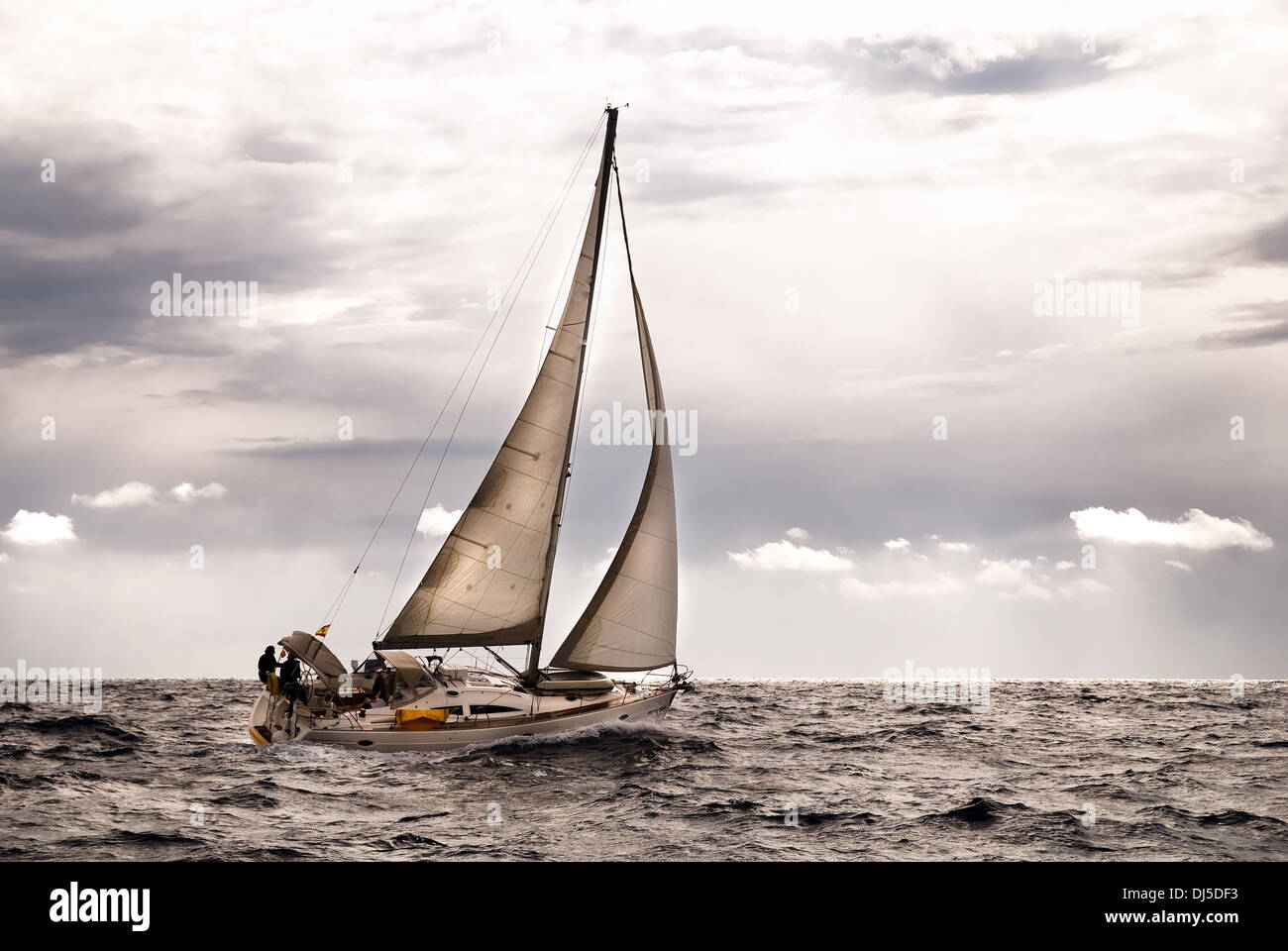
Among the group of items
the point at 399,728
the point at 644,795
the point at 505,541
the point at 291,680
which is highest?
the point at 505,541

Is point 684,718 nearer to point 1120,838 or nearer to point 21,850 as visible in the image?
point 1120,838

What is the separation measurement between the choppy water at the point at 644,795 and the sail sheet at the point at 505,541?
419 centimetres

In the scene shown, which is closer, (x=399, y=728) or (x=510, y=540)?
(x=399, y=728)

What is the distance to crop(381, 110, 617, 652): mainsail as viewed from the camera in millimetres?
30781

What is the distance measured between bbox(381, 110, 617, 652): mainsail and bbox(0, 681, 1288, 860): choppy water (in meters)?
4.13

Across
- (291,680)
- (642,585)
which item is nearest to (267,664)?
(291,680)

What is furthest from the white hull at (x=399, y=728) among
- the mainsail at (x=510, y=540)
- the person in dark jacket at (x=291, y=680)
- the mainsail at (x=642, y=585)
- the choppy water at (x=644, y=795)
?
the mainsail at (x=510, y=540)

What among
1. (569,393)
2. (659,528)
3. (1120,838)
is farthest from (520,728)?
(1120,838)

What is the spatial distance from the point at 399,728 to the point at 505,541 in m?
6.24

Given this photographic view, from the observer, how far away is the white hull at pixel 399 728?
88.7 feet

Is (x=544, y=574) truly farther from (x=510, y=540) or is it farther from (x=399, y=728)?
(x=399, y=728)

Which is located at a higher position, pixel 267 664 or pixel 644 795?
pixel 267 664

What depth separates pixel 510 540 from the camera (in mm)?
30828

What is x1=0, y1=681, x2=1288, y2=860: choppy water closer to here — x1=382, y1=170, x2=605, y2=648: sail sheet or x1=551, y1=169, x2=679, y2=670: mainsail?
x1=551, y1=169, x2=679, y2=670: mainsail
